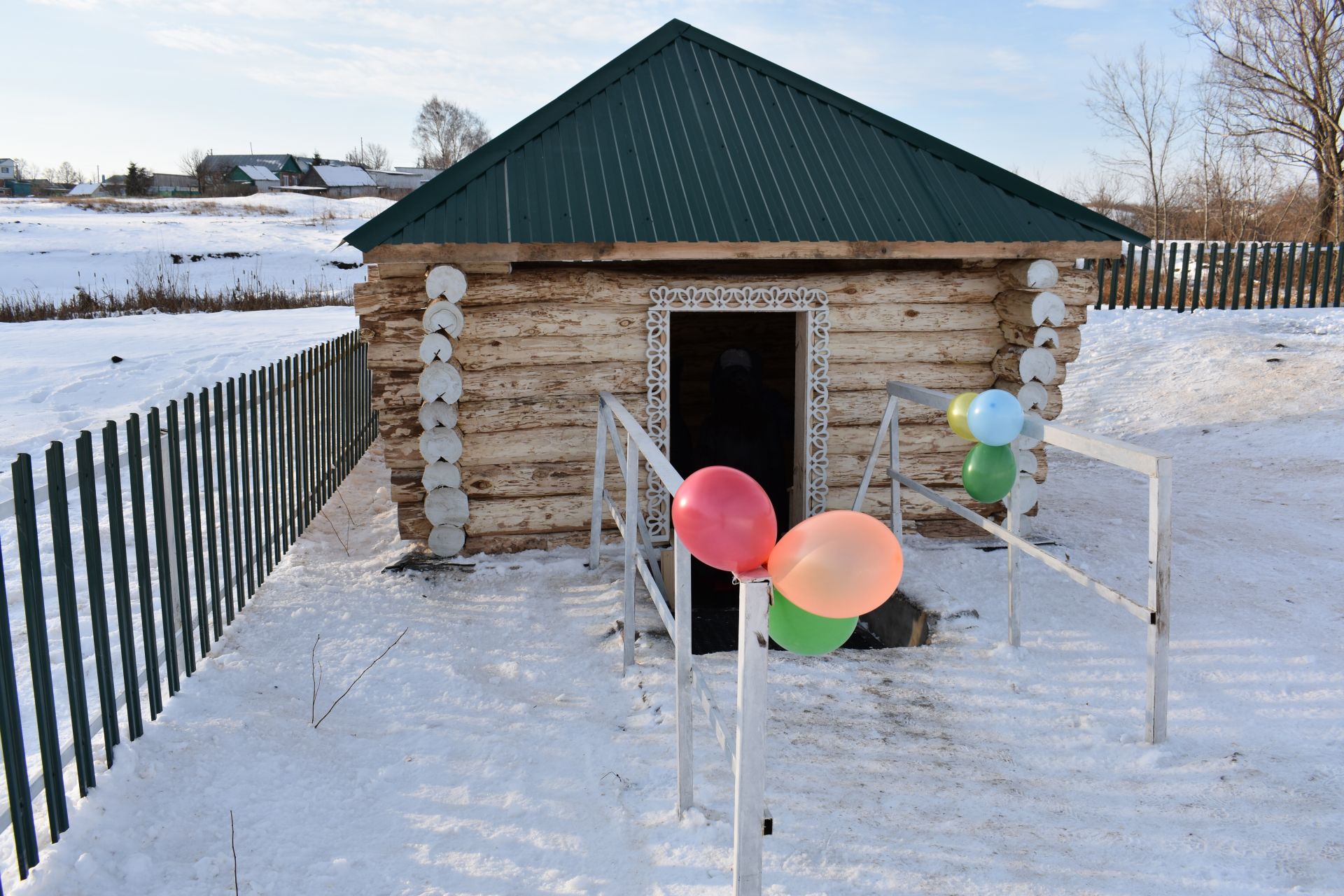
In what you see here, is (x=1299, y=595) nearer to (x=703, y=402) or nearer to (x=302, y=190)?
(x=703, y=402)

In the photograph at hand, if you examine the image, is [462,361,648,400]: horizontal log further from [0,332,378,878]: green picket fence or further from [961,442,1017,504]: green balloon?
[961,442,1017,504]: green balloon

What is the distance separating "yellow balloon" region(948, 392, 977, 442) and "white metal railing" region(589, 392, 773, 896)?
1754 millimetres

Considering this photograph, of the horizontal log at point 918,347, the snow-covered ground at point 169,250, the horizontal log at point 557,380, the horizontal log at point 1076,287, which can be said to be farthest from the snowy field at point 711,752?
the snow-covered ground at point 169,250

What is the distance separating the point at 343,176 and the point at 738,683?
7605cm

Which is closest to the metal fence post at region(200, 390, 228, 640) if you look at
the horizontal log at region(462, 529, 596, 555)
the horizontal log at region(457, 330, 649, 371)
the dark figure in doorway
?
the horizontal log at region(457, 330, 649, 371)

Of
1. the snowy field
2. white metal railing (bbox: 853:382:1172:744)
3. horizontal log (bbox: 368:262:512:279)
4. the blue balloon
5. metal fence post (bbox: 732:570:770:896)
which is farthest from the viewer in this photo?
horizontal log (bbox: 368:262:512:279)

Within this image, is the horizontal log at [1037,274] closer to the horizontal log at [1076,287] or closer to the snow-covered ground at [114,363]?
the horizontal log at [1076,287]

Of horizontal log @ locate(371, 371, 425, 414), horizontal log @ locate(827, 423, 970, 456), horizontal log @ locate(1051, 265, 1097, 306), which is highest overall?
horizontal log @ locate(1051, 265, 1097, 306)

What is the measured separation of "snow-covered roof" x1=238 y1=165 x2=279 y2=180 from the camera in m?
79.8

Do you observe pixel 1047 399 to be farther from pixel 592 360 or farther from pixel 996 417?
pixel 592 360

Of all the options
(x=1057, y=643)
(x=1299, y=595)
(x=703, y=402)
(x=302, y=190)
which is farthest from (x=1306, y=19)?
(x=302, y=190)

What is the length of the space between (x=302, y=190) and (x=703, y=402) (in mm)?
63949

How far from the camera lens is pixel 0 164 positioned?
108 m

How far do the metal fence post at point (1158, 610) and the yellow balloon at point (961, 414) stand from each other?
3.54ft
